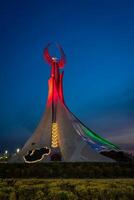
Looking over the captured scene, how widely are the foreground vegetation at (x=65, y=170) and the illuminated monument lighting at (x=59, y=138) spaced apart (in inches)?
339

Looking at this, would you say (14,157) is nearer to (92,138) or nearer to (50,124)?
(50,124)

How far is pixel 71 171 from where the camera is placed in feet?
Answer: 51.2

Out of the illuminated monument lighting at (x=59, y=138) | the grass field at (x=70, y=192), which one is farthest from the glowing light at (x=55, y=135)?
the grass field at (x=70, y=192)

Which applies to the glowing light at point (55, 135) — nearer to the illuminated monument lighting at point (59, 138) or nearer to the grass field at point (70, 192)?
the illuminated monument lighting at point (59, 138)

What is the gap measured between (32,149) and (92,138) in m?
4.94

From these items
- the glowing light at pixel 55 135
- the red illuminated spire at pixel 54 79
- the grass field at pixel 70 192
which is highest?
the red illuminated spire at pixel 54 79

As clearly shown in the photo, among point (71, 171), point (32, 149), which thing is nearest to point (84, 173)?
point (71, 171)

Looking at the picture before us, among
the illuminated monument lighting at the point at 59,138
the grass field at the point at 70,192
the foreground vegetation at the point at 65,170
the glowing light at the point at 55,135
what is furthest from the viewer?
the glowing light at the point at 55,135

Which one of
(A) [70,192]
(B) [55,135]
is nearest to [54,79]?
(B) [55,135]

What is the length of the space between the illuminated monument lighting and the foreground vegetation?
8.62 metres

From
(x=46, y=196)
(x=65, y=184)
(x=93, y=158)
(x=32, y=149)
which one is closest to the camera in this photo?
(x=46, y=196)

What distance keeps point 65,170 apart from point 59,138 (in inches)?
481

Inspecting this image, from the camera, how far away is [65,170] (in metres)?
15.5

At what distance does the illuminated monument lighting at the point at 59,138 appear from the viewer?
25578 millimetres
